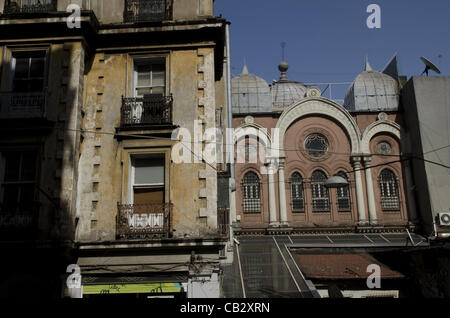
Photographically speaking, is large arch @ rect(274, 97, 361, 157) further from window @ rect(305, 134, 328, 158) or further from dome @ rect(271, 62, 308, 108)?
dome @ rect(271, 62, 308, 108)

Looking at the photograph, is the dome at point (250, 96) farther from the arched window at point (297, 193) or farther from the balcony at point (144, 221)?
the balcony at point (144, 221)

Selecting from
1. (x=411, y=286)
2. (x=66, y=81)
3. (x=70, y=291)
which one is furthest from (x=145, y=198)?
(x=411, y=286)

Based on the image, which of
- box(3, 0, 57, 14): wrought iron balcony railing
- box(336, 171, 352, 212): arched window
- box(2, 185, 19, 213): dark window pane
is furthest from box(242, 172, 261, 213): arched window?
box(3, 0, 57, 14): wrought iron balcony railing

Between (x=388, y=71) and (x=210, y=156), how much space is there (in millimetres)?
24769

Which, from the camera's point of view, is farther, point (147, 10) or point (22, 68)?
point (147, 10)

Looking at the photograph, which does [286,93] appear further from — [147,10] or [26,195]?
[26,195]

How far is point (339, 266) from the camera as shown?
18.6 meters

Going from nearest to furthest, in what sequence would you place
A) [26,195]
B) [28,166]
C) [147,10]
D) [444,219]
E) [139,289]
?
[139,289]
[26,195]
[28,166]
[147,10]
[444,219]

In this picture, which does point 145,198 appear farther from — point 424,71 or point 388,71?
point 388,71

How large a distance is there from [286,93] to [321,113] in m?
6.57

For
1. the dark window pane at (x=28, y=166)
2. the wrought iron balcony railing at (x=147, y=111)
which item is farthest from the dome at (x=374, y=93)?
the dark window pane at (x=28, y=166)

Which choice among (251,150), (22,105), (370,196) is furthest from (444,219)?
(22,105)

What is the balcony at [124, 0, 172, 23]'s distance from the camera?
1381 centimetres

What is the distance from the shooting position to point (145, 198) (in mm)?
12680
